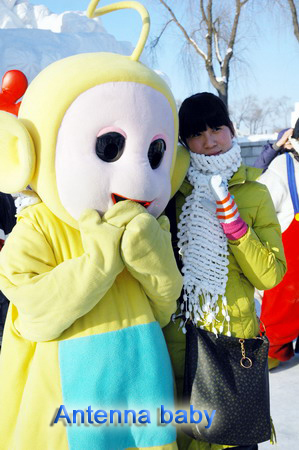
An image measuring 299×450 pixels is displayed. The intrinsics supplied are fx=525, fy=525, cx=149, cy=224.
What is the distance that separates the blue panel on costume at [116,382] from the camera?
1493mm

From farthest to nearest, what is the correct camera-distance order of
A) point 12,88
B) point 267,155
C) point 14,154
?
point 267,155
point 12,88
point 14,154

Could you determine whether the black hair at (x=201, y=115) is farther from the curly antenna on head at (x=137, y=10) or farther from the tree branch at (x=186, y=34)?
the tree branch at (x=186, y=34)

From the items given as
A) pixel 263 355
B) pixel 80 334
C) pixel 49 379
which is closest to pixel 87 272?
pixel 80 334

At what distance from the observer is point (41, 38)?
14602mm

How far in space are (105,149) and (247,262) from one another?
63cm

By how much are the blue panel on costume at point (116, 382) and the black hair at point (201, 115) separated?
740mm

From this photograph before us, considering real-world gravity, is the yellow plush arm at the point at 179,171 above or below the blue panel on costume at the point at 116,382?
above

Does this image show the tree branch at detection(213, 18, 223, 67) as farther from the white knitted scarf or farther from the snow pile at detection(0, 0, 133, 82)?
the white knitted scarf

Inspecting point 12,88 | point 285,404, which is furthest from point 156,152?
point 285,404

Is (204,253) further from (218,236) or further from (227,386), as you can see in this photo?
(227,386)

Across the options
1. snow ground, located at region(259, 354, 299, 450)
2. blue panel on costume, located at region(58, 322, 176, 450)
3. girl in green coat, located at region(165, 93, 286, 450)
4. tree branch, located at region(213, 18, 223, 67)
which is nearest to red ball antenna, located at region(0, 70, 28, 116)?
girl in green coat, located at region(165, 93, 286, 450)

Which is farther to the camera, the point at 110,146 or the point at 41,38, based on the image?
the point at 41,38

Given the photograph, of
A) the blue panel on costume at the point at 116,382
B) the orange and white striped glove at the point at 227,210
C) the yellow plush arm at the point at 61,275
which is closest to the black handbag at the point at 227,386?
the blue panel on costume at the point at 116,382

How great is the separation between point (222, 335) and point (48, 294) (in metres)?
0.65
